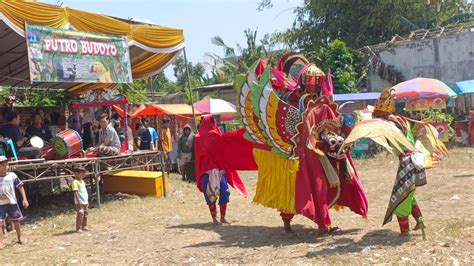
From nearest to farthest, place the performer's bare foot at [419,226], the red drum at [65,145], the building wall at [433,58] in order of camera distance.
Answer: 1. the performer's bare foot at [419,226]
2. the red drum at [65,145]
3. the building wall at [433,58]

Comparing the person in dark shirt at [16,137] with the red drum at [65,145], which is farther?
the red drum at [65,145]

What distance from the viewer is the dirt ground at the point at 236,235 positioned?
5.79 m

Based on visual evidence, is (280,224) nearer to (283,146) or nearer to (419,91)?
(283,146)

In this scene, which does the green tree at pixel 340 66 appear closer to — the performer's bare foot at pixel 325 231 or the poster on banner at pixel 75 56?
the poster on banner at pixel 75 56

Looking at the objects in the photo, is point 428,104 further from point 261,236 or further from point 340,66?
point 261,236

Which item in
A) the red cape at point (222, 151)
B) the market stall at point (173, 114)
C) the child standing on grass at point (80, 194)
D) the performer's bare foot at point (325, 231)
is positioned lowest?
the performer's bare foot at point (325, 231)

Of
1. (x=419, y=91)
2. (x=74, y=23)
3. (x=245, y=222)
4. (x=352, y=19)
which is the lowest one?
(x=245, y=222)

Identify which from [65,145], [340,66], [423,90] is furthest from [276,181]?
[340,66]

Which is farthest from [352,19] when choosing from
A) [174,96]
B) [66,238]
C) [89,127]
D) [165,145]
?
[66,238]

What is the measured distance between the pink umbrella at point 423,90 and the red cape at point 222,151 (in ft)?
31.8

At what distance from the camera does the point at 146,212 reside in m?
9.95

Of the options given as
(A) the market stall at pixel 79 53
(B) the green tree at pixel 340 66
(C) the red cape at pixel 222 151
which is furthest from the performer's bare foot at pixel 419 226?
(B) the green tree at pixel 340 66

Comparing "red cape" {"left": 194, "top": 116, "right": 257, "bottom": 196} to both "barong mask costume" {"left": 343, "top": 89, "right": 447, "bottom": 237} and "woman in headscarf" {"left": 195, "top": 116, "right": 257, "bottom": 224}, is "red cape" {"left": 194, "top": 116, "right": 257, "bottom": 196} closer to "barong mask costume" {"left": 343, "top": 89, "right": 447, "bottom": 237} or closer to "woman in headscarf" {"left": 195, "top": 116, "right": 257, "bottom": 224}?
"woman in headscarf" {"left": 195, "top": 116, "right": 257, "bottom": 224}

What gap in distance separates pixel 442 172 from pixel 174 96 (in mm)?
20485
